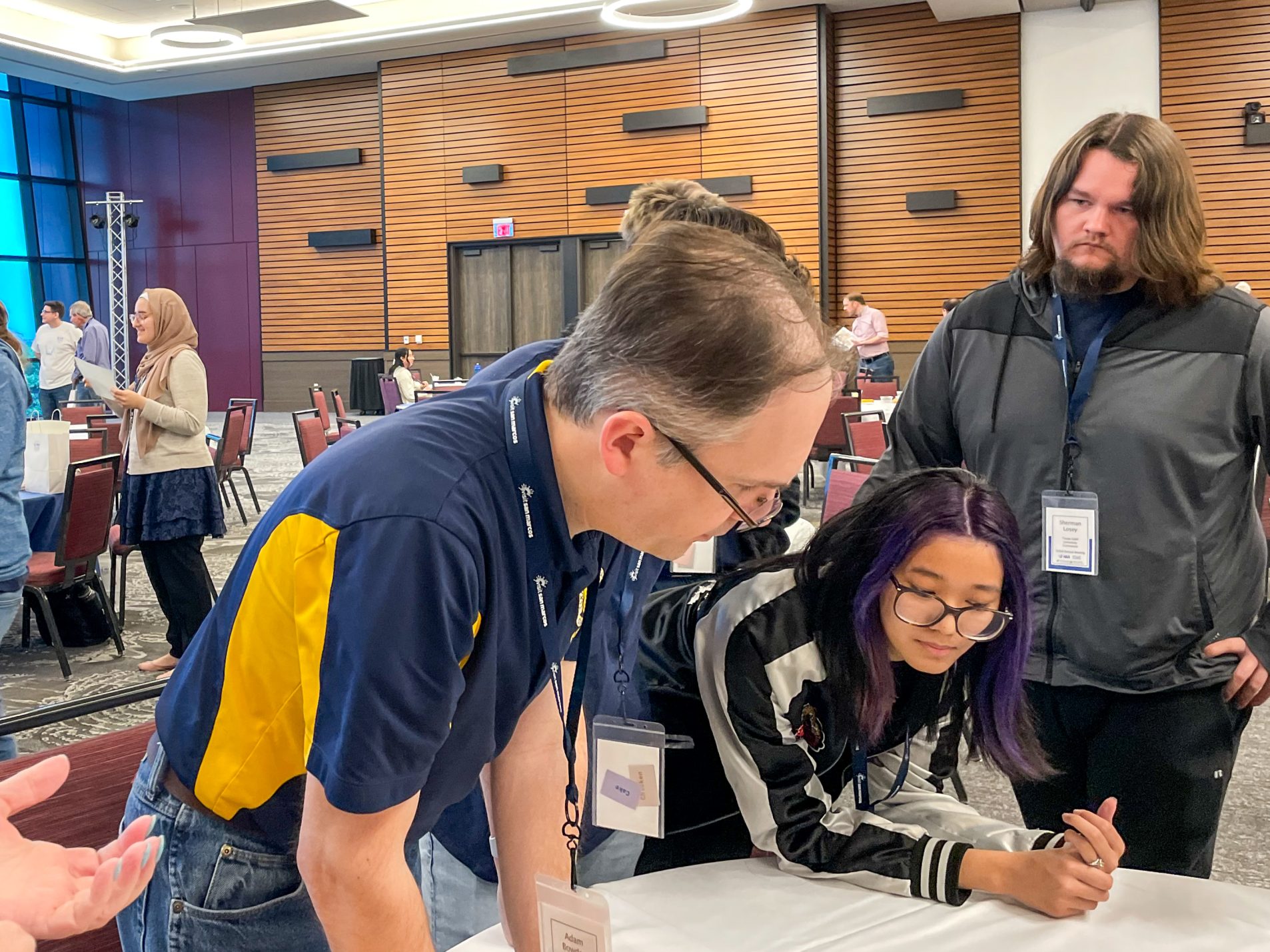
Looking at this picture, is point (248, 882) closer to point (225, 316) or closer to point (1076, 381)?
point (1076, 381)

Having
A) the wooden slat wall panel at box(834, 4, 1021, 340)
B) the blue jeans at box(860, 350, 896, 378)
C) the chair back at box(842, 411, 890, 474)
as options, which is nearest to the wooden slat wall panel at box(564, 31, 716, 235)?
the wooden slat wall panel at box(834, 4, 1021, 340)

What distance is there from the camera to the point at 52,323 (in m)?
12.6

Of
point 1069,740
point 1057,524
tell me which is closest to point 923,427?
point 1057,524

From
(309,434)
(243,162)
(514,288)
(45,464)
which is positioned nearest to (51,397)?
(243,162)

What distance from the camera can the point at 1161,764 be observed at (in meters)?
1.70

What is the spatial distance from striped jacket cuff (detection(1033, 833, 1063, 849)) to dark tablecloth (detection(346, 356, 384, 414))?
13.2 m

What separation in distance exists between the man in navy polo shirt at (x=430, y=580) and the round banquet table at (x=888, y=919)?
340 mm

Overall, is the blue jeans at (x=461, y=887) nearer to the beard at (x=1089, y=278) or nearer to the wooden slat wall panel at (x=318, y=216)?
the beard at (x=1089, y=278)

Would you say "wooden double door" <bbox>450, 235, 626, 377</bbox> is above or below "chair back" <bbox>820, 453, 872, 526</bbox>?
above

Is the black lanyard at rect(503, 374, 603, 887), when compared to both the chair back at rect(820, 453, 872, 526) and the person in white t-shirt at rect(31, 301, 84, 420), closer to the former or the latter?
the chair back at rect(820, 453, 872, 526)

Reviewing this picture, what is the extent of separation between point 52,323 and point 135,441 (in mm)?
9650

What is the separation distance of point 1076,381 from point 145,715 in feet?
11.1

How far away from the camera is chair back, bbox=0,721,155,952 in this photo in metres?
1.29

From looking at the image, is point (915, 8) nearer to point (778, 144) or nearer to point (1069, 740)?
point (778, 144)
